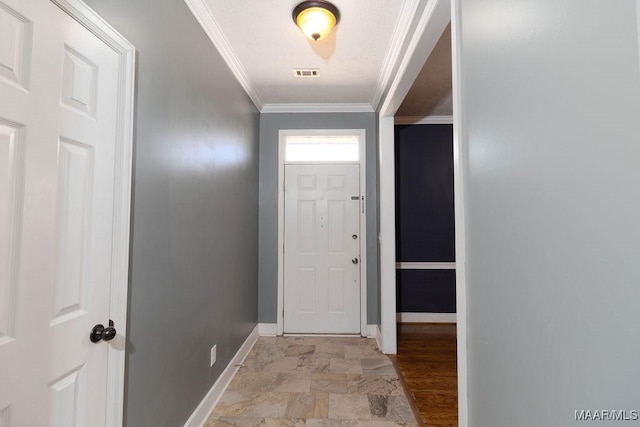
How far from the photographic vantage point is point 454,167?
4.02 ft

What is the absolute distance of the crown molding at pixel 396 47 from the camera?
1842 millimetres

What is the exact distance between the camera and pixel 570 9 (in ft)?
2.12

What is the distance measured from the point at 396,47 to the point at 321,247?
219cm

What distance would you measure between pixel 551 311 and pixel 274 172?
10.5 feet

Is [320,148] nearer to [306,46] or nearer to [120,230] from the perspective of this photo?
[306,46]

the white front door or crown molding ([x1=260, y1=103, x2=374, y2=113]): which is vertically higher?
crown molding ([x1=260, y1=103, x2=374, y2=113])

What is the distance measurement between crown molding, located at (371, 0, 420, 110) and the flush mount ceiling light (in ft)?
1.40

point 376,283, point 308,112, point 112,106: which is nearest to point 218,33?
point 112,106

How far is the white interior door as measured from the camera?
0.81 meters

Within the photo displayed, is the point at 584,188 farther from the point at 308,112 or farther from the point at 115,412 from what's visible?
the point at 308,112

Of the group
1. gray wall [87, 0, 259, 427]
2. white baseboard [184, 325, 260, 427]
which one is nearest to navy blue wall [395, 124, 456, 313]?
white baseboard [184, 325, 260, 427]

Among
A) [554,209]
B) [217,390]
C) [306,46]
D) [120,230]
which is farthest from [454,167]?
[217,390]

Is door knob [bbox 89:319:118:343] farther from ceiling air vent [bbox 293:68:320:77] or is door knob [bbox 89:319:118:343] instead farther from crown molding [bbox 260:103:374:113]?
crown molding [bbox 260:103:374:113]

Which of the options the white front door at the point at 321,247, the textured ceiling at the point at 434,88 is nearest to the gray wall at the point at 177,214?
the white front door at the point at 321,247
